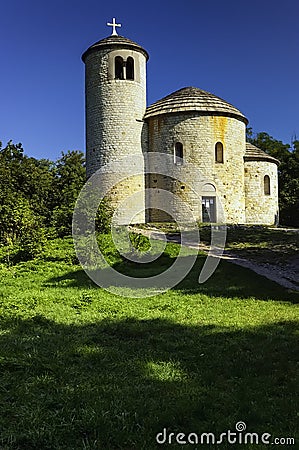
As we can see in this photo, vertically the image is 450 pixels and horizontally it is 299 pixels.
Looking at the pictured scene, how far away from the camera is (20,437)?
4.06 meters

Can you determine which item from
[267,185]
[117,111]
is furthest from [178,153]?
[267,185]

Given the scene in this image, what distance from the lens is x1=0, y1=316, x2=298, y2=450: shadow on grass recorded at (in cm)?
426

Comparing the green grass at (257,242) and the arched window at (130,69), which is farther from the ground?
the arched window at (130,69)

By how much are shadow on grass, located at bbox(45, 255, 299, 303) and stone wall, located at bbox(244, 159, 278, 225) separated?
14244 millimetres

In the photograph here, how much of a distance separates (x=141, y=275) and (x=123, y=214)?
14038 mm

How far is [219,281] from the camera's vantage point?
479 inches

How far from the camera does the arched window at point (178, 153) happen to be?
2656cm

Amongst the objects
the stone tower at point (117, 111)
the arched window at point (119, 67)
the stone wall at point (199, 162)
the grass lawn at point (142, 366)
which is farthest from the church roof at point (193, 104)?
the grass lawn at point (142, 366)

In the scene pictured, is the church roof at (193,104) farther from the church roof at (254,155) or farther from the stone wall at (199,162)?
the church roof at (254,155)

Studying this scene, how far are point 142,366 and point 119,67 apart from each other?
79.9 ft

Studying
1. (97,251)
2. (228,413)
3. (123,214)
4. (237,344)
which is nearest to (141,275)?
(97,251)

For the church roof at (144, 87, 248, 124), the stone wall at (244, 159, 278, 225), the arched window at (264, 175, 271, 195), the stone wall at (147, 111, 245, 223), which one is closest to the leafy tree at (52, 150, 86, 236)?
the stone wall at (147, 111, 245, 223)

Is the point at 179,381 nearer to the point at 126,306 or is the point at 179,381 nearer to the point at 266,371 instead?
the point at 266,371

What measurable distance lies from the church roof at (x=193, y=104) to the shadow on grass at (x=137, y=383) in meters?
20.0
